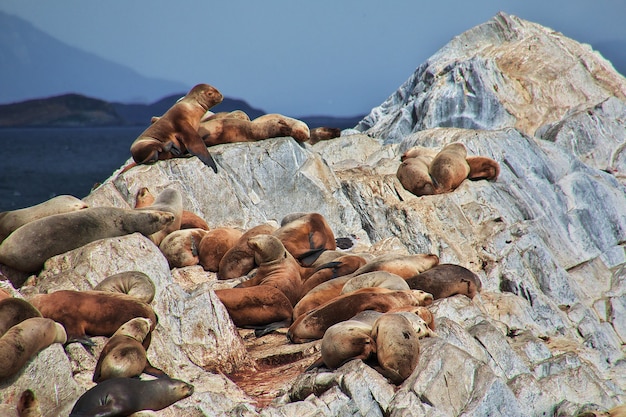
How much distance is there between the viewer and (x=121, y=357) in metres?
5.96

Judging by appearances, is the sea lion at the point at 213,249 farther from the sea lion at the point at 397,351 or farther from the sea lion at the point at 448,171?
the sea lion at the point at 448,171

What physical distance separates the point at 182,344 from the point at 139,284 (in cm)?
75

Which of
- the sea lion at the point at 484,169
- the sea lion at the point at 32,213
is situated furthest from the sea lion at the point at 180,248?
the sea lion at the point at 484,169

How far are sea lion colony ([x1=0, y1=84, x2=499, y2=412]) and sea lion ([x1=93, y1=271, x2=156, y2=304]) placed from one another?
0.5 inches

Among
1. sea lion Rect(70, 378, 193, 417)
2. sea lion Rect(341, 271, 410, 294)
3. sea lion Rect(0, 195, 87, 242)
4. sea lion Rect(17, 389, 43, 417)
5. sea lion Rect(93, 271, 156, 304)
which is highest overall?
sea lion Rect(0, 195, 87, 242)

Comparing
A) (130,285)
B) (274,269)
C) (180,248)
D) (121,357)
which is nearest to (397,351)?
(121,357)

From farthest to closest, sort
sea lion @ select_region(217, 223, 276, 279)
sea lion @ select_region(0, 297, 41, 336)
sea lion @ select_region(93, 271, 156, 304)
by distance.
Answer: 1. sea lion @ select_region(217, 223, 276, 279)
2. sea lion @ select_region(93, 271, 156, 304)
3. sea lion @ select_region(0, 297, 41, 336)

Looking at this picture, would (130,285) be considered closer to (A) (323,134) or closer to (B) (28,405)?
(B) (28,405)

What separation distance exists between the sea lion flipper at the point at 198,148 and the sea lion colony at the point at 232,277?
0.02 metres

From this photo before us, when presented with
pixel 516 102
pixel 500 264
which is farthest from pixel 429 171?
pixel 516 102

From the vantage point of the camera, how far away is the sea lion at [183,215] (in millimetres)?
11688

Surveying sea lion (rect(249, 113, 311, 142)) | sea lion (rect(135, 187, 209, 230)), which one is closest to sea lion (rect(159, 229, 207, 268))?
sea lion (rect(135, 187, 209, 230))

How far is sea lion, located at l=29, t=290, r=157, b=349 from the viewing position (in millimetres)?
6613

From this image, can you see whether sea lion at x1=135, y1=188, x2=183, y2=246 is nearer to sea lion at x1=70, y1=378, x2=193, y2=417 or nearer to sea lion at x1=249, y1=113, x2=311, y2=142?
sea lion at x1=249, y1=113, x2=311, y2=142
